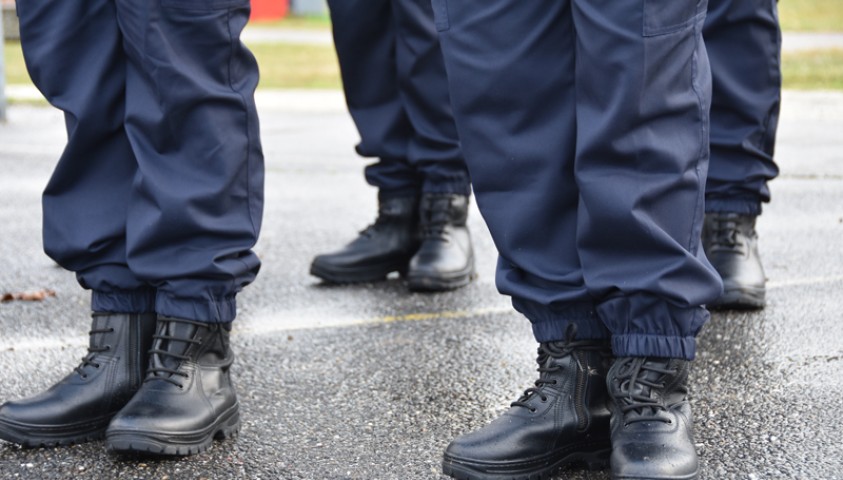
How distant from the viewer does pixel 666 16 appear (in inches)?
63.1

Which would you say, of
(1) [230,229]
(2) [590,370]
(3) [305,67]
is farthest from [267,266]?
(3) [305,67]

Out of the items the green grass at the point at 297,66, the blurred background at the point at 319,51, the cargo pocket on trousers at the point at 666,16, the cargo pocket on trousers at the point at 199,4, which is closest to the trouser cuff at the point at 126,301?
the cargo pocket on trousers at the point at 199,4

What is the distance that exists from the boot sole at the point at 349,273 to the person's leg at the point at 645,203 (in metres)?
1.42

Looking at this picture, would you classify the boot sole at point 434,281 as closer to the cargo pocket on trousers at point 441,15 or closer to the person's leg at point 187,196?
the person's leg at point 187,196

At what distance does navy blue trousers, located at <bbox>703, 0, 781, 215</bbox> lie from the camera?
8.50 ft

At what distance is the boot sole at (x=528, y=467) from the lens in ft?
5.57

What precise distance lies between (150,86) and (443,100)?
1168 millimetres

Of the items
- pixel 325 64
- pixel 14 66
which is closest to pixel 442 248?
pixel 325 64

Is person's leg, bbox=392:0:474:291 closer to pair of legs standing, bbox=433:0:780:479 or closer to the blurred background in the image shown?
pair of legs standing, bbox=433:0:780:479

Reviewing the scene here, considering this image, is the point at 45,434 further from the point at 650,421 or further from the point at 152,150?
the point at 650,421

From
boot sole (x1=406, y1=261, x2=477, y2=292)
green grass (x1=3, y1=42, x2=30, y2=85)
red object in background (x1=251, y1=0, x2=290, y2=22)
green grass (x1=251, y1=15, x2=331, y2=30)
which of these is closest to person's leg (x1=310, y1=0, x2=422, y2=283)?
boot sole (x1=406, y1=261, x2=477, y2=292)

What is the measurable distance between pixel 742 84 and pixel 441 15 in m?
1.10

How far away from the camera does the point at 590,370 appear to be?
5.82 feet

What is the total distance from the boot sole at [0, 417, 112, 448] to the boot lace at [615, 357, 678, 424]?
90 centimetres
